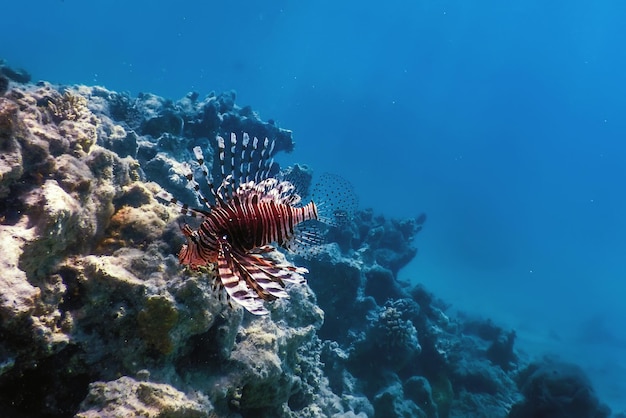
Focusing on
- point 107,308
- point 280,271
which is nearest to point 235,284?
point 280,271

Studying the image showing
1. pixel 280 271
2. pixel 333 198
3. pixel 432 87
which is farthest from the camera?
pixel 432 87

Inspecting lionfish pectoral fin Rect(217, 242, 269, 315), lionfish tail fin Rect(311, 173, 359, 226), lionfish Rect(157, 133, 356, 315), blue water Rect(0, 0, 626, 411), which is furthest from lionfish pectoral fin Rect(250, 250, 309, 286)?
blue water Rect(0, 0, 626, 411)

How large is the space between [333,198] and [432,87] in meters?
85.7

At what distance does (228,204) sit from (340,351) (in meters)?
5.39

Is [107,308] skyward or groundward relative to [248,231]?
groundward

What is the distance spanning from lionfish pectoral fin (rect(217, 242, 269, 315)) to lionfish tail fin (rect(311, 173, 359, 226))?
130 cm

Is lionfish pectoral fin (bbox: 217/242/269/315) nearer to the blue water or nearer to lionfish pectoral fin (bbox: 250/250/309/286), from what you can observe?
lionfish pectoral fin (bbox: 250/250/309/286)

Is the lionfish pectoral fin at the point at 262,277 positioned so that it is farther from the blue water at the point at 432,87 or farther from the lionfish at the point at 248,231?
the blue water at the point at 432,87

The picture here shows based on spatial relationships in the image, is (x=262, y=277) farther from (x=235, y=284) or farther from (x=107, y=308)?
(x=107, y=308)

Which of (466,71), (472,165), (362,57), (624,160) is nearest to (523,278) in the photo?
(472,165)

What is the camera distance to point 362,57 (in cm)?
8125

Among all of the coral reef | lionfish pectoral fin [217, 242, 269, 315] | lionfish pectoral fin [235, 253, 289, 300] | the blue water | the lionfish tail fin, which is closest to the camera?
lionfish pectoral fin [217, 242, 269, 315]

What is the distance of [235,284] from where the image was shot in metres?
2.10

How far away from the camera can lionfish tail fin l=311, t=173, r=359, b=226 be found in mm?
3719
